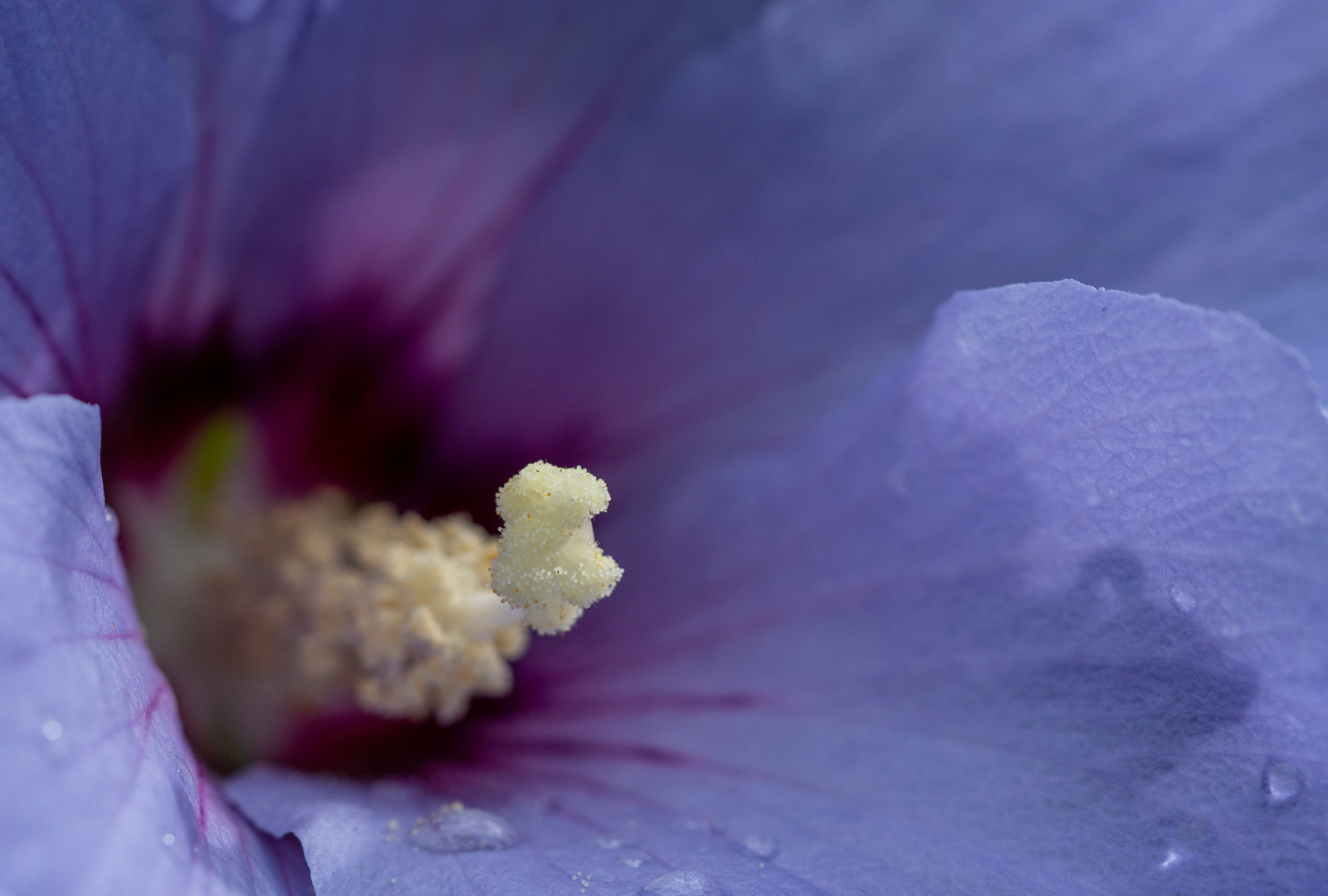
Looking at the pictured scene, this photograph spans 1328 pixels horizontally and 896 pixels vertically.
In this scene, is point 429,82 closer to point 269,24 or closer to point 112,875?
point 269,24

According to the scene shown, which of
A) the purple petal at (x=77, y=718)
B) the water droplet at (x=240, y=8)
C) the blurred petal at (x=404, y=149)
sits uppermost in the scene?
the blurred petal at (x=404, y=149)

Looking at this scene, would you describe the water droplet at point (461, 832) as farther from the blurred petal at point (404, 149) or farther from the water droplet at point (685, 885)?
the blurred petal at point (404, 149)

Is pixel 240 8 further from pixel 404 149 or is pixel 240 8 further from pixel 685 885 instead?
pixel 685 885

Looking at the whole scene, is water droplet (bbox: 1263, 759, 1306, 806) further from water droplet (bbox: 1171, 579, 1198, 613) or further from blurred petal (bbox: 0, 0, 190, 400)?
blurred petal (bbox: 0, 0, 190, 400)

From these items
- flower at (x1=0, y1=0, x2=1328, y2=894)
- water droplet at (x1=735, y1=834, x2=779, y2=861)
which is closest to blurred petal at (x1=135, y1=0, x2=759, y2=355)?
flower at (x1=0, y1=0, x2=1328, y2=894)

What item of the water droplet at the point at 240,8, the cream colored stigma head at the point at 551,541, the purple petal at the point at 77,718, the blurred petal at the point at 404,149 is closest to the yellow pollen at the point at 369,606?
the cream colored stigma head at the point at 551,541

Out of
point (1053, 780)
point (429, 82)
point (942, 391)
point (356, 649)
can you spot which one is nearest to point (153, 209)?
point (429, 82)
